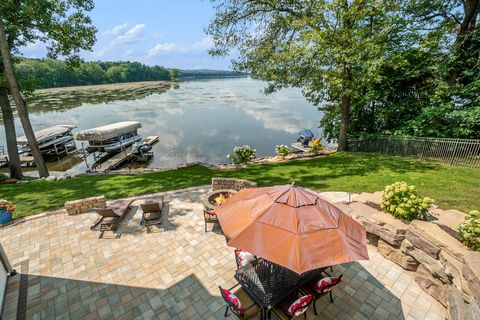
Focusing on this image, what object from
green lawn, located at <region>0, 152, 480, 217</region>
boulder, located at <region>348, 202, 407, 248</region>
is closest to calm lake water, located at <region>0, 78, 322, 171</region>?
green lawn, located at <region>0, 152, 480, 217</region>

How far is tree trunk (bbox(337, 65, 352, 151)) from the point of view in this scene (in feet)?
40.1

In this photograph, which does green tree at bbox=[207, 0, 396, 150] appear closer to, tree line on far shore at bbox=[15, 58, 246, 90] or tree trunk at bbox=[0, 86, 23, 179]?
tree trunk at bbox=[0, 86, 23, 179]

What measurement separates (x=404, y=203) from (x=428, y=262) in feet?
4.41

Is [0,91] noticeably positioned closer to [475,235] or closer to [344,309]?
[344,309]

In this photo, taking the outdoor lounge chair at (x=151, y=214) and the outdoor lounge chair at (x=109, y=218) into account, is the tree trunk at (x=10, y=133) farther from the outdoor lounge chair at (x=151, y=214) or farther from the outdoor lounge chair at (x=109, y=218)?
the outdoor lounge chair at (x=151, y=214)

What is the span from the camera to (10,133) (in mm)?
13633

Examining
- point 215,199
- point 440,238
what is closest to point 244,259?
point 215,199

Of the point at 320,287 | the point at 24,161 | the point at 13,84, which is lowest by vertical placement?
the point at 24,161

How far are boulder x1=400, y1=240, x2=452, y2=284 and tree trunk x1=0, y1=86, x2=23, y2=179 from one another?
1911 cm

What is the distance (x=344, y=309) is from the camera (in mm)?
4242

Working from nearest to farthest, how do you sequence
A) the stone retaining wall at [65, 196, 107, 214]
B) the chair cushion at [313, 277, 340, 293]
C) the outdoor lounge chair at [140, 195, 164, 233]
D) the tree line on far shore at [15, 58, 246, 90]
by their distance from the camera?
1. the chair cushion at [313, 277, 340, 293]
2. the outdoor lounge chair at [140, 195, 164, 233]
3. the stone retaining wall at [65, 196, 107, 214]
4. the tree line on far shore at [15, 58, 246, 90]

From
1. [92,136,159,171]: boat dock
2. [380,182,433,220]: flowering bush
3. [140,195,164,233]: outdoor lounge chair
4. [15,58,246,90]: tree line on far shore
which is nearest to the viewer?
[380,182,433,220]: flowering bush

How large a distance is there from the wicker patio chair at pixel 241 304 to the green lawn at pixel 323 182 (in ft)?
19.7

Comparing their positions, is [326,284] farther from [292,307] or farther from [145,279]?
[145,279]
